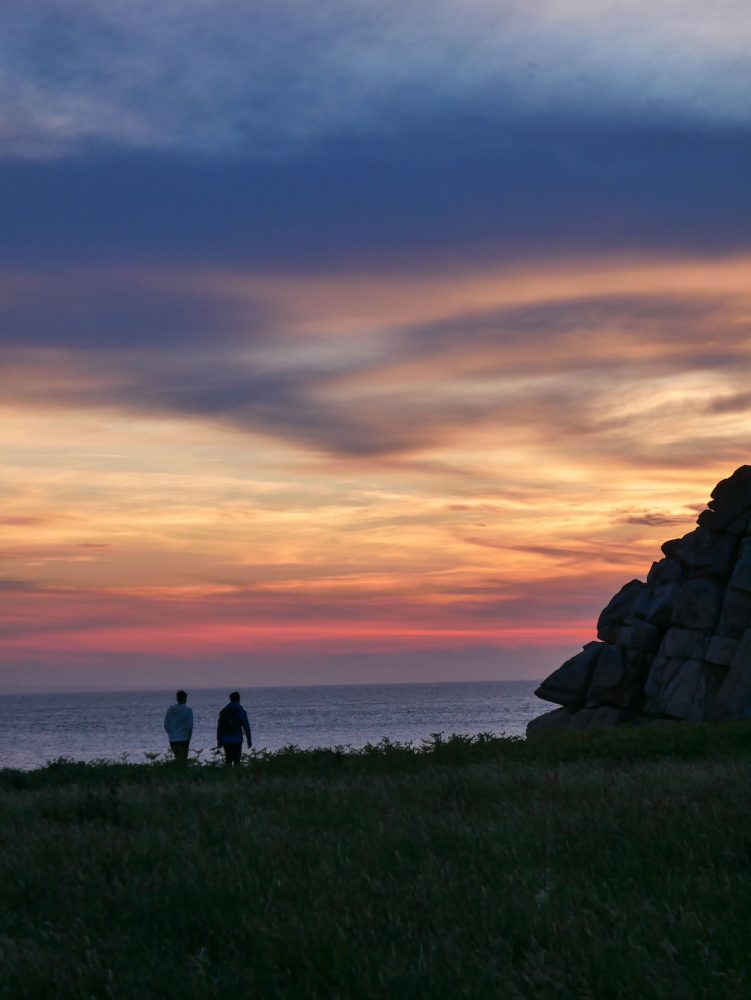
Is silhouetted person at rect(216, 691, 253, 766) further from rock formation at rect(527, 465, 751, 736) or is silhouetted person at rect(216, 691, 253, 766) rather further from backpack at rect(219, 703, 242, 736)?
rock formation at rect(527, 465, 751, 736)

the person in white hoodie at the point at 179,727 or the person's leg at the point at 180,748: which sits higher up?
the person in white hoodie at the point at 179,727

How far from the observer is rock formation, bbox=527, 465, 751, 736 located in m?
43.6

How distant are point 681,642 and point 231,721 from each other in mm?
25108

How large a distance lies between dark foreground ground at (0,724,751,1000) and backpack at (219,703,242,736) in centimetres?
1193

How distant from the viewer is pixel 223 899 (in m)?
8.27

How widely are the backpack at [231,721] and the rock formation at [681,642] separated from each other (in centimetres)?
2034

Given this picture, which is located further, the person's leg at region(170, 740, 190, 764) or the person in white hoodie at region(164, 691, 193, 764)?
the person in white hoodie at region(164, 691, 193, 764)

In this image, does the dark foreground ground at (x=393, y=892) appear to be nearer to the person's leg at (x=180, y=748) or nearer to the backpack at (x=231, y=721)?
the person's leg at (x=180, y=748)

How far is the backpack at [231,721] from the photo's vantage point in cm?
2680

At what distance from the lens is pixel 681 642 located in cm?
4506

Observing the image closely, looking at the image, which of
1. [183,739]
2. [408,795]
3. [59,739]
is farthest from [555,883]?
[59,739]

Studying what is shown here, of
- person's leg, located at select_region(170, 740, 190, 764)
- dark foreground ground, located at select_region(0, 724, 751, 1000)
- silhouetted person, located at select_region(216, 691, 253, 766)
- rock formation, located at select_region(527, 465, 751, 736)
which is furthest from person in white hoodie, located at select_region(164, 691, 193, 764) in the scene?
rock formation, located at select_region(527, 465, 751, 736)

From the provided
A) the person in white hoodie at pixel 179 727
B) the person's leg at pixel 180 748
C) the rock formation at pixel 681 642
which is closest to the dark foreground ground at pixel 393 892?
the person's leg at pixel 180 748

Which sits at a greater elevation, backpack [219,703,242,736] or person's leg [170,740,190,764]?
backpack [219,703,242,736]
